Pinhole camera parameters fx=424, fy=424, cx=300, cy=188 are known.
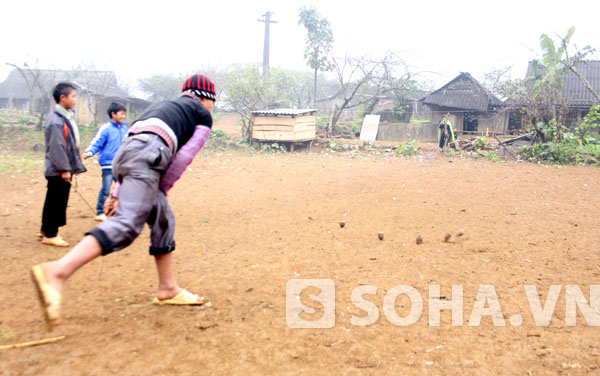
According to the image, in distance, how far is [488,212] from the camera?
19.6 ft

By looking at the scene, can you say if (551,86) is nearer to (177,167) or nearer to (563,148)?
(563,148)

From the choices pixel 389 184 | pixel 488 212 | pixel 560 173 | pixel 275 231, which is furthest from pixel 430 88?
pixel 275 231

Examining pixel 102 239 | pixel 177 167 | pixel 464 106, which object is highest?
pixel 464 106

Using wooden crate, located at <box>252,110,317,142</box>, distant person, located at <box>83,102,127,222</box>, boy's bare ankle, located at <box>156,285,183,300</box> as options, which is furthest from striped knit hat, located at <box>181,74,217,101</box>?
wooden crate, located at <box>252,110,317,142</box>

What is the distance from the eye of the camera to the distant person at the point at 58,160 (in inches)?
164

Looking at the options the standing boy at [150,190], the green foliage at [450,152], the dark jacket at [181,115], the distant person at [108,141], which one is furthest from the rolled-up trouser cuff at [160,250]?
the green foliage at [450,152]

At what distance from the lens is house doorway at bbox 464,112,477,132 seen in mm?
23859

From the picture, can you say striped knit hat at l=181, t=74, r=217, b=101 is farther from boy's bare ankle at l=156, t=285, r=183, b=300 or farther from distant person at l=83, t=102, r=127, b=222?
distant person at l=83, t=102, r=127, b=222

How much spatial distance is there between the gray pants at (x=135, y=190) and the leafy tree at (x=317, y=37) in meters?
21.0

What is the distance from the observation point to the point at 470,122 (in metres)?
24.2

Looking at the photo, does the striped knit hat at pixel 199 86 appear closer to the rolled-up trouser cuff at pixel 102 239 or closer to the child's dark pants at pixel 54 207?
the rolled-up trouser cuff at pixel 102 239

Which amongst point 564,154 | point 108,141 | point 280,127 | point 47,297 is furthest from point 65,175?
point 564,154

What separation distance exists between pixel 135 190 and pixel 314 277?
1650 millimetres

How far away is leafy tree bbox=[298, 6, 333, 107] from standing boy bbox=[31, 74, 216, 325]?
2066cm
